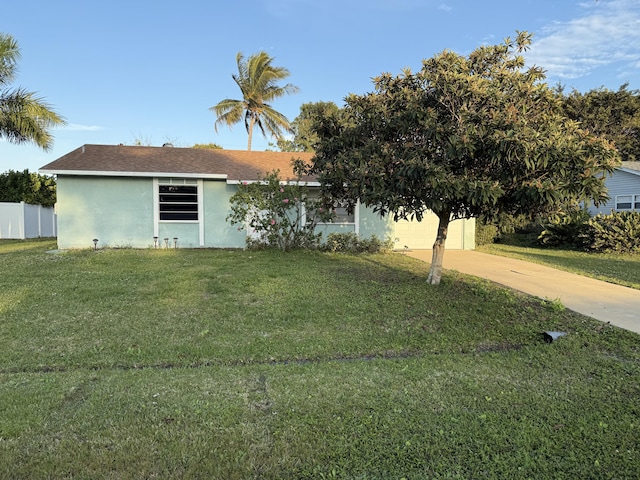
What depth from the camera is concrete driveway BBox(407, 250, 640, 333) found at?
20.2ft

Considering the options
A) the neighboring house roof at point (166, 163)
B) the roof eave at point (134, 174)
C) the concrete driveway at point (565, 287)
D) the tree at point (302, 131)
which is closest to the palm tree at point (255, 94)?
the tree at point (302, 131)

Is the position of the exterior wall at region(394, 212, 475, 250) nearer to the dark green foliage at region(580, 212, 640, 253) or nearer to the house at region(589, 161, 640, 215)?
the dark green foliage at region(580, 212, 640, 253)

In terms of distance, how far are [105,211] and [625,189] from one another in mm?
22334

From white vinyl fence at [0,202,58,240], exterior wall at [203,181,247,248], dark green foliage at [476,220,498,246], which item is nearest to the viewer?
exterior wall at [203,181,247,248]

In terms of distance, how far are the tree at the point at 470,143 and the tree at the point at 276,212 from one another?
4939mm

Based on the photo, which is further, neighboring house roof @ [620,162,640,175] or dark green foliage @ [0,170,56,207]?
dark green foliage @ [0,170,56,207]

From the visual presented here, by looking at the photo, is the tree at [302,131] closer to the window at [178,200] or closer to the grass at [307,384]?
the window at [178,200]

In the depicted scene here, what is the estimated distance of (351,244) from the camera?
13.5m

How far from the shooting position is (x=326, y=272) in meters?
8.91

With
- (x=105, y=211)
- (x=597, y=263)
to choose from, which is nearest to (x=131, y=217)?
(x=105, y=211)

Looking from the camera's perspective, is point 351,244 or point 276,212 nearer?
point 276,212

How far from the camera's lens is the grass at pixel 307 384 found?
262 cm

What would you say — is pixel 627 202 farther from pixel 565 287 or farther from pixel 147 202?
pixel 147 202

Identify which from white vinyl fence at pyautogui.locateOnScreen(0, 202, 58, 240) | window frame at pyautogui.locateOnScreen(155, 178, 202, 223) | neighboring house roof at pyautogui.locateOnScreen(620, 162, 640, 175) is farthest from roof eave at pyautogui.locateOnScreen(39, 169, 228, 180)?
neighboring house roof at pyautogui.locateOnScreen(620, 162, 640, 175)
